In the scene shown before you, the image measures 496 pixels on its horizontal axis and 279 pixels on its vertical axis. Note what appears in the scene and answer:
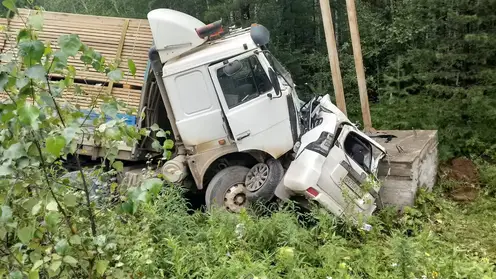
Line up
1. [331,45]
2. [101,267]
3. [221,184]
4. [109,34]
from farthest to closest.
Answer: [331,45] < [109,34] < [221,184] < [101,267]

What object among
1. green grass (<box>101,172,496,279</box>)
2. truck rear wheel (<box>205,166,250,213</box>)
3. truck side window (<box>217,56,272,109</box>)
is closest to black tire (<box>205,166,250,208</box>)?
truck rear wheel (<box>205,166,250,213</box>)

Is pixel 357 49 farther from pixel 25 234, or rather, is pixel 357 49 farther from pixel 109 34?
pixel 25 234

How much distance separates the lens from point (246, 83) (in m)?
5.93

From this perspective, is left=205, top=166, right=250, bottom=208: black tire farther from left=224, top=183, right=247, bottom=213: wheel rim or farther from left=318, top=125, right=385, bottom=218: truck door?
left=318, top=125, right=385, bottom=218: truck door

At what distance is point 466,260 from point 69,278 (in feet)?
11.3

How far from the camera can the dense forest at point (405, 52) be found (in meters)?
7.80

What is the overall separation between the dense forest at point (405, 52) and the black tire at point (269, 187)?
3.51m

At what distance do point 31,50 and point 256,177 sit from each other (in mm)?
4383

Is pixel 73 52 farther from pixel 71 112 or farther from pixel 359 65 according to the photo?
pixel 359 65

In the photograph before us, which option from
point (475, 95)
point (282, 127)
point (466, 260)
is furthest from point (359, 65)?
point (466, 260)

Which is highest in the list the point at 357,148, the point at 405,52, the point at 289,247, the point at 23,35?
the point at 23,35

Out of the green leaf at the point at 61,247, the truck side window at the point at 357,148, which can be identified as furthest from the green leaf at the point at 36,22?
the truck side window at the point at 357,148

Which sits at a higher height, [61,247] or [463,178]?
[61,247]

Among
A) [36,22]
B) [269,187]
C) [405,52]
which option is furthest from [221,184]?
[405,52]
